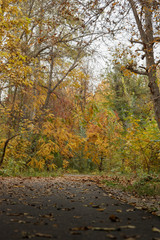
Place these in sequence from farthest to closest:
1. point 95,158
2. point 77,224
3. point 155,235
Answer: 1. point 95,158
2. point 77,224
3. point 155,235

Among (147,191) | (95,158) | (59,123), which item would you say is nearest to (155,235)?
(147,191)

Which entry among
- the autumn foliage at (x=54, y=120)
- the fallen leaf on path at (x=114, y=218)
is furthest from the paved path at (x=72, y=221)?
the autumn foliage at (x=54, y=120)

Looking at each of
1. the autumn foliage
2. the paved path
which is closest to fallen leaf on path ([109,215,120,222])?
the paved path

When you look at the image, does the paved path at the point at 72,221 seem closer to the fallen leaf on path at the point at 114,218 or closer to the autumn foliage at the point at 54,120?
the fallen leaf on path at the point at 114,218

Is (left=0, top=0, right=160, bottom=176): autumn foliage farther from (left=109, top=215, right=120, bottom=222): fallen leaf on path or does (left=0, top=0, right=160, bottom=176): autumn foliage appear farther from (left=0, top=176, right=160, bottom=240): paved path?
(left=109, top=215, right=120, bottom=222): fallen leaf on path

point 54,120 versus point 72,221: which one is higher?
point 54,120

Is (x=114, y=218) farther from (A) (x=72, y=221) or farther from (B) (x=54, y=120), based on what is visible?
(B) (x=54, y=120)

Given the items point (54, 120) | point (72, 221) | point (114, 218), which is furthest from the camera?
point (54, 120)

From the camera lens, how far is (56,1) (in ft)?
19.9

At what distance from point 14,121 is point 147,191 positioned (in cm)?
712

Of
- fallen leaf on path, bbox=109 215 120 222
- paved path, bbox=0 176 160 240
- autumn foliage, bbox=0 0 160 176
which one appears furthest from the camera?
autumn foliage, bbox=0 0 160 176

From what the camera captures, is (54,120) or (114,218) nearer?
(114,218)

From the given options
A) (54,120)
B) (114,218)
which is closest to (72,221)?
(114,218)

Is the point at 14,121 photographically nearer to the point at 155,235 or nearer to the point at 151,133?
the point at 151,133
